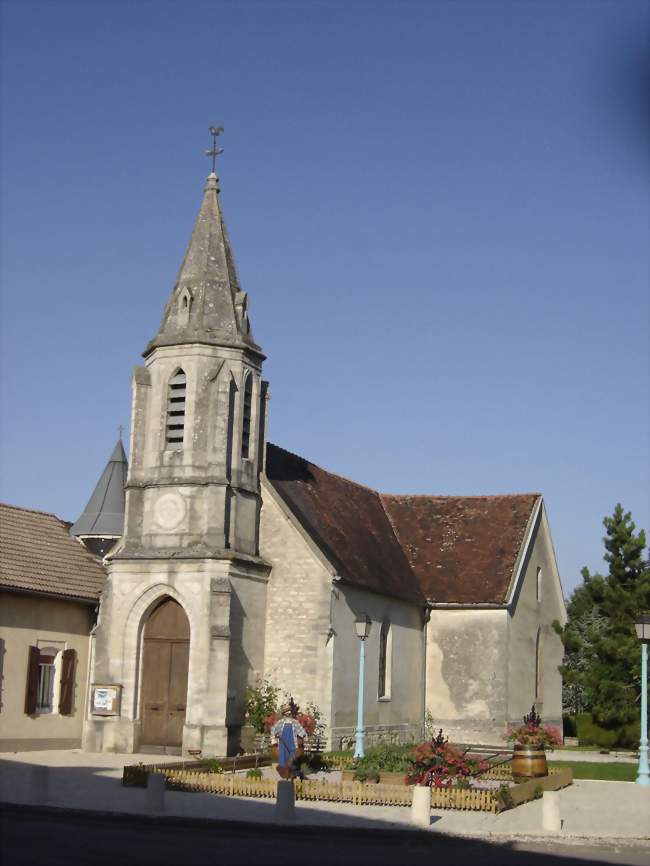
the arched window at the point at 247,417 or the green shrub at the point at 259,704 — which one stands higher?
the arched window at the point at 247,417

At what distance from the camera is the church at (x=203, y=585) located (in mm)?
28609

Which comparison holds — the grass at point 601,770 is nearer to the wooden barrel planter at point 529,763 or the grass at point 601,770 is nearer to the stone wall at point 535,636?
the wooden barrel planter at point 529,763

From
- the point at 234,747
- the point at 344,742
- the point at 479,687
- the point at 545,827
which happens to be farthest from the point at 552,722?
the point at 545,827

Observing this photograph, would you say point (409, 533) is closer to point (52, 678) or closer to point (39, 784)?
point (52, 678)

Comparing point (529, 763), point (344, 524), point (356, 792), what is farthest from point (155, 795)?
point (344, 524)

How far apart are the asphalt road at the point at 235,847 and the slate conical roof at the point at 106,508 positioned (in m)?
18.0

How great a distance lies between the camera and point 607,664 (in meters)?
33.8

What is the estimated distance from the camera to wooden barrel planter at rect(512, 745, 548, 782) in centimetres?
2452

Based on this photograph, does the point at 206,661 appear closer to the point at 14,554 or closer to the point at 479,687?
the point at 14,554

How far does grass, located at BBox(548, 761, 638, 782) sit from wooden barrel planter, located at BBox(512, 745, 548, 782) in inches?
109

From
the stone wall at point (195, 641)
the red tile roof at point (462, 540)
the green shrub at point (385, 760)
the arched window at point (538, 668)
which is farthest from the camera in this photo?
the arched window at point (538, 668)

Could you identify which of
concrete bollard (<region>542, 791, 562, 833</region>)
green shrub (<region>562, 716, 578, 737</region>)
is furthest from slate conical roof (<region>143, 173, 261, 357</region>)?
green shrub (<region>562, 716, 578, 737</region>)

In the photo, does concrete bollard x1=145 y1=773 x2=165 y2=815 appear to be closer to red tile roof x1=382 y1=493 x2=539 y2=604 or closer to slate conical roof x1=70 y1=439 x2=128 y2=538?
slate conical roof x1=70 y1=439 x2=128 y2=538

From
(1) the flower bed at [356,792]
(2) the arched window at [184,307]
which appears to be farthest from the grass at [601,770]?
(2) the arched window at [184,307]
